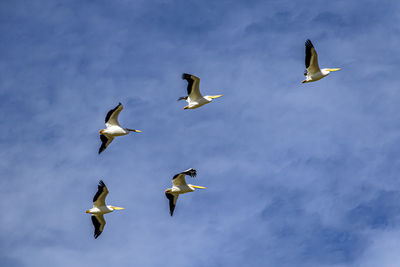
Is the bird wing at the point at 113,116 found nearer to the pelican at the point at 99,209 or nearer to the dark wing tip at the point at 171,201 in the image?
the pelican at the point at 99,209

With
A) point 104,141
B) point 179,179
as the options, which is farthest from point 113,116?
point 179,179

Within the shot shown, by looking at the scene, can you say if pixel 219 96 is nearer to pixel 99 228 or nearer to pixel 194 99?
pixel 194 99

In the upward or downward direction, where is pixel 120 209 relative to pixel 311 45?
downward

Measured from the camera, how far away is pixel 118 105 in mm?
59688

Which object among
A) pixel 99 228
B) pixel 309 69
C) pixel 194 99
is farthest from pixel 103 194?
pixel 309 69

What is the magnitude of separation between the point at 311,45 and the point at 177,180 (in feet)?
29.4

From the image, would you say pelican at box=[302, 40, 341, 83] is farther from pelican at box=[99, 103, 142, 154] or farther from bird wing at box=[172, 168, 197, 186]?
pelican at box=[99, 103, 142, 154]

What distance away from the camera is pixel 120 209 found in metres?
61.5

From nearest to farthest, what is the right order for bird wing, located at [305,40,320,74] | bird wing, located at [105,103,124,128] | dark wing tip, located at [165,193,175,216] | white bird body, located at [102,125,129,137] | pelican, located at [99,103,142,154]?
bird wing, located at [305,40,320,74] → bird wing, located at [105,103,124,128] → pelican, located at [99,103,142,154] → dark wing tip, located at [165,193,175,216] → white bird body, located at [102,125,129,137]

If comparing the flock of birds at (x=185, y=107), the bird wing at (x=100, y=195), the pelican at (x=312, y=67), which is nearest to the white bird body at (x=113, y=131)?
the flock of birds at (x=185, y=107)

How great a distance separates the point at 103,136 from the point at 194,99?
15.5ft

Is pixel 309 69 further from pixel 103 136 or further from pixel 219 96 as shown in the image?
pixel 103 136

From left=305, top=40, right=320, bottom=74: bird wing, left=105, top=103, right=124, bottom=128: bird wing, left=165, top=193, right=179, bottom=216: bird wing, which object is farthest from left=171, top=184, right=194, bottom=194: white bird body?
left=305, top=40, right=320, bottom=74: bird wing

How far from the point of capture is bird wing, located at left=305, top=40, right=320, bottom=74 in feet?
193
